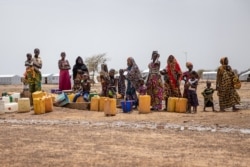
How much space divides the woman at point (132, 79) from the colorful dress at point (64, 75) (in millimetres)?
4516

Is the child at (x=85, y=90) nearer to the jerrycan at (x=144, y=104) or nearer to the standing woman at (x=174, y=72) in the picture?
the jerrycan at (x=144, y=104)

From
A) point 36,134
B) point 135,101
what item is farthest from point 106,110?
point 36,134

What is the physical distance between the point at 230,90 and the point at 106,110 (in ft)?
14.2

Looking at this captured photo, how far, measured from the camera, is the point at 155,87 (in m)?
12.3

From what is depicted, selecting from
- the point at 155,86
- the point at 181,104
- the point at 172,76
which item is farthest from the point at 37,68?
the point at 181,104

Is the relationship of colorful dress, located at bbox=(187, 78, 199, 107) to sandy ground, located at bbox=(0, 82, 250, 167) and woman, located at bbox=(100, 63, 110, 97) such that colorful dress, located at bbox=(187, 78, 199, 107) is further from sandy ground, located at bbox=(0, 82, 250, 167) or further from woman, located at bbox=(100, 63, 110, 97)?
woman, located at bbox=(100, 63, 110, 97)

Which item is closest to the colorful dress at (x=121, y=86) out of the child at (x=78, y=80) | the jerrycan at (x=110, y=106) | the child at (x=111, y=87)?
the child at (x=111, y=87)

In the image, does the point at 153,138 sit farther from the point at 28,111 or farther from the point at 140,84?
the point at 28,111

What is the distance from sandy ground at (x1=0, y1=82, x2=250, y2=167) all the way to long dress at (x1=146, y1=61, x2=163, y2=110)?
Result: 2.16 meters

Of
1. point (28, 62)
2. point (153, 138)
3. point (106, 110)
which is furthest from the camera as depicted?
point (28, 62)

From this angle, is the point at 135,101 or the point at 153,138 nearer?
the point at 153,138

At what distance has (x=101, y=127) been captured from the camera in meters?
8.44

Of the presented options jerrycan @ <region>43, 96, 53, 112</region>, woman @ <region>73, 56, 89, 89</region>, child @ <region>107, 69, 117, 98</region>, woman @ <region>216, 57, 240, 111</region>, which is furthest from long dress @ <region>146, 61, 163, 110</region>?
woman @ <region>73, 56, 89, 89</region>

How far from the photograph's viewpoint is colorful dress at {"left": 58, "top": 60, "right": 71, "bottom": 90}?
16.2 meters
